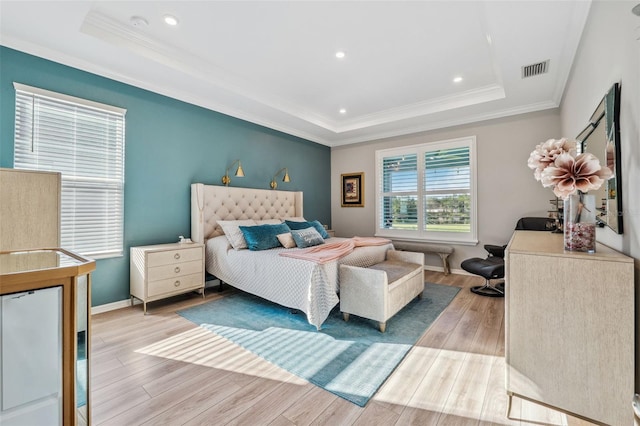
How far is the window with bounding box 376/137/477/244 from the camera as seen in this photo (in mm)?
4598

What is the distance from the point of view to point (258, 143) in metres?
4.66

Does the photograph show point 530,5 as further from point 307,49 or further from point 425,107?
point 425,107

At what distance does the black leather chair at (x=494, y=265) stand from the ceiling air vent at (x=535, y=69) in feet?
5.65

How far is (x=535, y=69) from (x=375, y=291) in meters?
2.90

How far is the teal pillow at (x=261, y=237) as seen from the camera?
347 centimetres

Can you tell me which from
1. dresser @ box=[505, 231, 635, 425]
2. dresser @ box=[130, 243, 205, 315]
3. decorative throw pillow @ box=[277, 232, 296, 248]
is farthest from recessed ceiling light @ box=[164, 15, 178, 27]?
dresser @ box=[505, 231, 635, 425]

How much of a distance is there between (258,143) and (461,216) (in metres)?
3.59

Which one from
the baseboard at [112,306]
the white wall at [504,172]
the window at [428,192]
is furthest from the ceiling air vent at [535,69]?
the baseboard at [112,306]

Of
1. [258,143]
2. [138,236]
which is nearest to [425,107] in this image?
[258,143]

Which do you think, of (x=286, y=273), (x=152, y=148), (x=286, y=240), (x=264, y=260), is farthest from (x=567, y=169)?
(x=152, y=148)

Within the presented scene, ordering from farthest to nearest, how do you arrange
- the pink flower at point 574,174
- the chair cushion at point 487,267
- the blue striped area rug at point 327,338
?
A: the chair cushion at point 487,267 → the blue striped area rug at point 327,338 → the pink flower at point 574,174

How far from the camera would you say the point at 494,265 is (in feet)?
11.4

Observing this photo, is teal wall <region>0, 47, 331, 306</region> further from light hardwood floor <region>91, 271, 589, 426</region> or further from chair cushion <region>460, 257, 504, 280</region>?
chair cushion <region>460, 257, 504, 280</region>

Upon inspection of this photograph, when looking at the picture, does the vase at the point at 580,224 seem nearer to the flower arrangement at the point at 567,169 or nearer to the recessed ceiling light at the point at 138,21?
the flower arrangement at the point at 567,169
